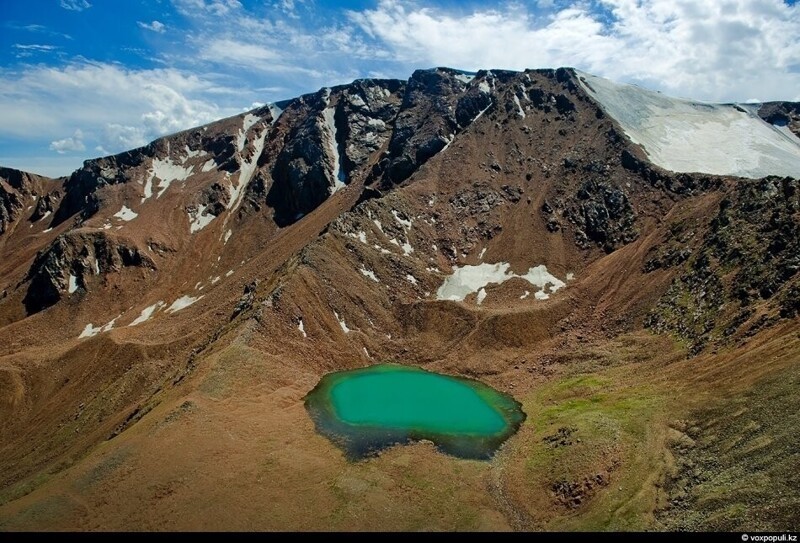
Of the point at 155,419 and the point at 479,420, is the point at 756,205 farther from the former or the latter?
the point at 155,419

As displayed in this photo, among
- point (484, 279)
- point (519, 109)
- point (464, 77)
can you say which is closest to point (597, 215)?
point (484, 279)

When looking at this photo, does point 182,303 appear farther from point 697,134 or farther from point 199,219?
point 697,134

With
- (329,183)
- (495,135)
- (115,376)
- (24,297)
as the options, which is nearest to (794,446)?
(115,376)

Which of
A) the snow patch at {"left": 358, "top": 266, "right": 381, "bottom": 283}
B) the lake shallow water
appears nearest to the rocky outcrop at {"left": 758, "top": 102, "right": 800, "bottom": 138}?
the snow patch at {"left": 358, "top": 266, "right": 381, "bottom": 283}

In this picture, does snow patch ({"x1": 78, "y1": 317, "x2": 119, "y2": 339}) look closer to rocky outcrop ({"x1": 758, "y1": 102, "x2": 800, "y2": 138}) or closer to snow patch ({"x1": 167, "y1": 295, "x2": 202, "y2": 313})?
snow patch ({"x1": 167, "y1": 295, "x2": 202, "y2": 313})

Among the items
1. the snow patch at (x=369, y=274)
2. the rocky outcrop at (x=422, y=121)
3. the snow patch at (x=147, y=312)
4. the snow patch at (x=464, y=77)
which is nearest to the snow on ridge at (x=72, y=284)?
the snow patch at (x=147, y=312)

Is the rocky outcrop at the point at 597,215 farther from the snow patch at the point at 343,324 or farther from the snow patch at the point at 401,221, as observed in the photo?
the snow patch at the point at 343,324
